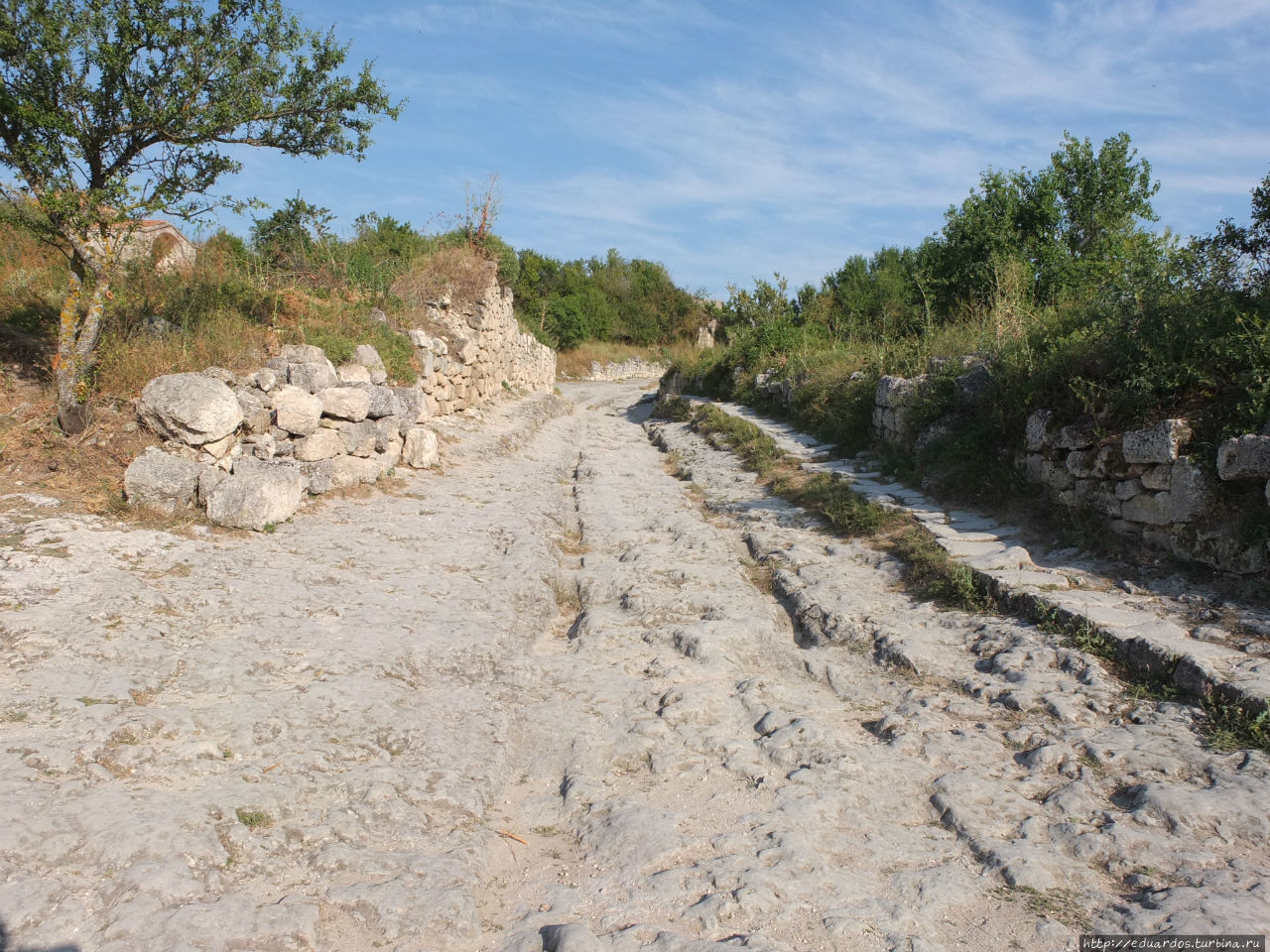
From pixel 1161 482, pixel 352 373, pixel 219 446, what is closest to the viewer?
pixel 1161 482

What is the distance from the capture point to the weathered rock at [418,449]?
29.9 feet

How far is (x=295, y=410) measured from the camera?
736cm

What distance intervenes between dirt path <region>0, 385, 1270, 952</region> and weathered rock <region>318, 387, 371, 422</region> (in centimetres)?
196

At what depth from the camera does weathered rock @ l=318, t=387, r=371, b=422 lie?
7.78 m

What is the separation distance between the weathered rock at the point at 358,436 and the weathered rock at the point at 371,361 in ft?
3.13

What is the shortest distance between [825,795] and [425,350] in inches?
354

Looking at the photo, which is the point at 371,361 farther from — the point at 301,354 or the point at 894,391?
the point at 894,391

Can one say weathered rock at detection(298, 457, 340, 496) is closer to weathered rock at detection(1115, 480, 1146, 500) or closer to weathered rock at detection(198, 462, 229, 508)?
weathered rock at detection(198, 462, 229, 508)

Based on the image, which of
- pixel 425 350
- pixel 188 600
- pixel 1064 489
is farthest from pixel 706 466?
pixel 188 600

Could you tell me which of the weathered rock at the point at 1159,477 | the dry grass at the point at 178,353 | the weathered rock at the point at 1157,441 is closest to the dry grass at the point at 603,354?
the dry grass at the point at 178,353

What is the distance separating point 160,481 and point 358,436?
2.30m

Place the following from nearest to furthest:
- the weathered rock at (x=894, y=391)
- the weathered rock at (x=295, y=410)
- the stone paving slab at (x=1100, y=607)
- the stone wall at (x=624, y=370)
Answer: the stone paving slab at (x=1100, y=607) → the weathered rock at (x=295, y=410) → the weathered rock at (x=894, y=391) → the stone wall at (x=624, y=370)

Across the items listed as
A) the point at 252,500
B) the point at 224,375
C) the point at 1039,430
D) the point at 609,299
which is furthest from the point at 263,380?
the point at 609,299

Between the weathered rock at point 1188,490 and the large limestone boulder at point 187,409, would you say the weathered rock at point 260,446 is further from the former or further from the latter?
the weathered rock at point 1188,490
